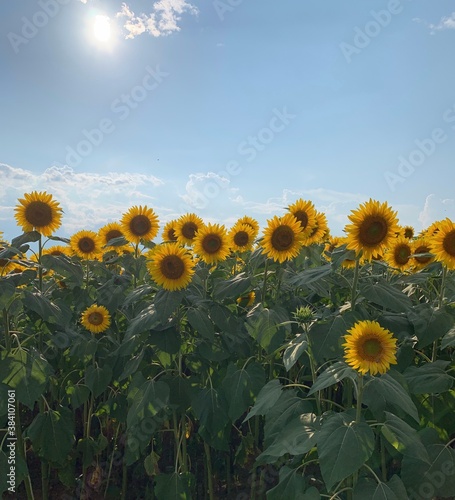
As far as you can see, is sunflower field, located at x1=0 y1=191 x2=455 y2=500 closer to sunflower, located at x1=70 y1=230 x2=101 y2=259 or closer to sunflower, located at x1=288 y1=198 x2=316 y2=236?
sunflower, located at x1=288 y1=198 x2=316 y2=236

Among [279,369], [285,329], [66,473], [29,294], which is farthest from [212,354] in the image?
[66,473]

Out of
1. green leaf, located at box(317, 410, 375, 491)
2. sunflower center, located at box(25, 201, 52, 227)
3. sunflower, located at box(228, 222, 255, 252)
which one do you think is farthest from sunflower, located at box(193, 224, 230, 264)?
green leaf, located at box(317, 410, 375, 491)

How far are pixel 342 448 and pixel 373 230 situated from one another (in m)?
1.54

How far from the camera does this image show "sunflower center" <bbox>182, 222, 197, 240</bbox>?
5.36 m

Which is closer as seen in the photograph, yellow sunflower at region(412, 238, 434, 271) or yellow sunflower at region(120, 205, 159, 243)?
yellow sunflower at region(412, 238, 434, 271)

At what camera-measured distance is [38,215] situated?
4559 mm

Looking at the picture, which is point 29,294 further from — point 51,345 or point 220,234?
point 220,234

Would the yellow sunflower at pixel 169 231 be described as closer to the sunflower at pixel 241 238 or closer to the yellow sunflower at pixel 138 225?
the yellow sunflower at pixel 138 225

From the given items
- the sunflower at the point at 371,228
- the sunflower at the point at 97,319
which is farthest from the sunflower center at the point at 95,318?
the sunflower at the point at 371,228

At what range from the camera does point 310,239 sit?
4480 mm

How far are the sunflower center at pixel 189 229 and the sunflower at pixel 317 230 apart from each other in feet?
4.28

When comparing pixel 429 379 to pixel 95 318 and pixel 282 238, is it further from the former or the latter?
pixel 95 318

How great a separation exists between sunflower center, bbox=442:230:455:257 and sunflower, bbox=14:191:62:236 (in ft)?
10.4

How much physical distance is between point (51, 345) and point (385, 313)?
2.65 metres
